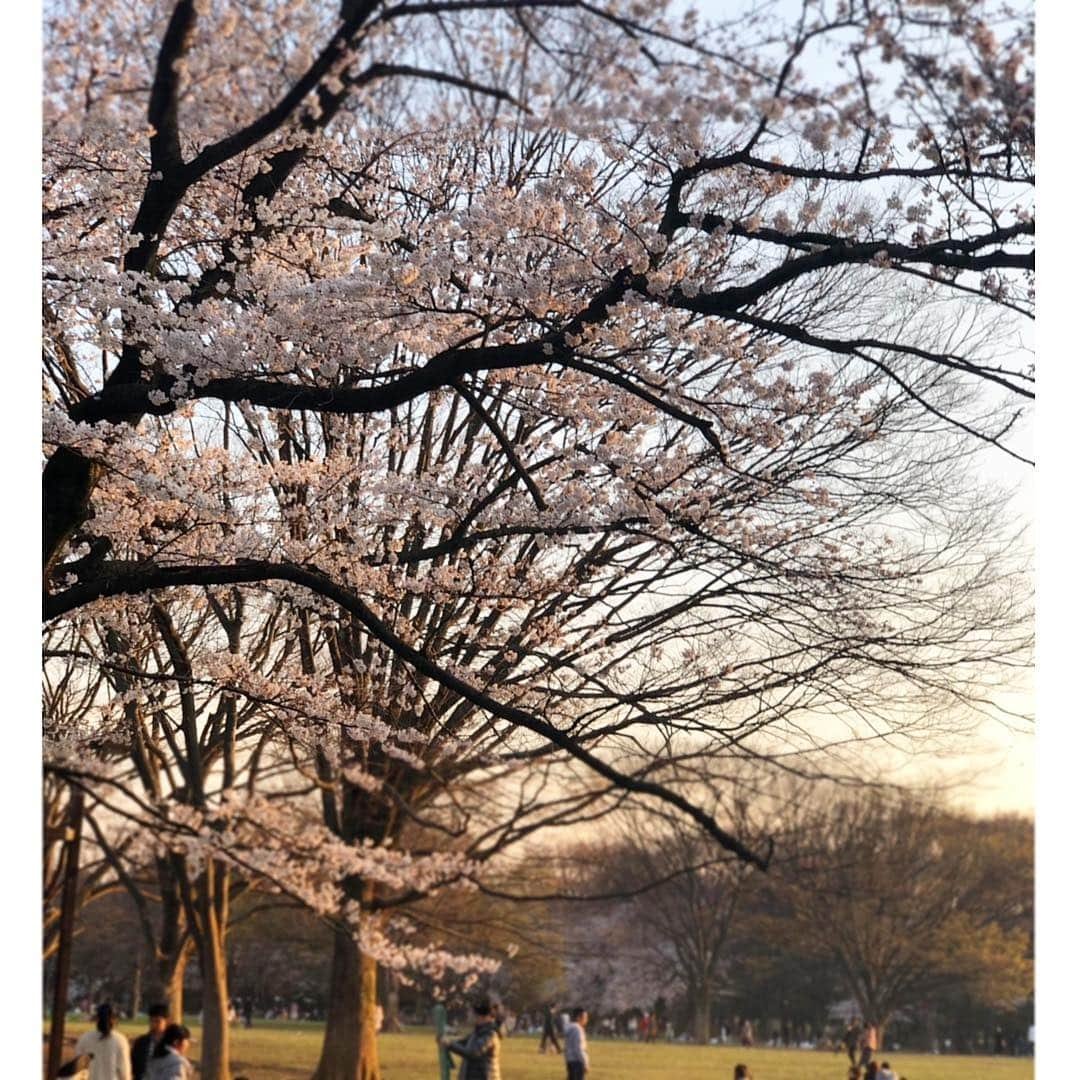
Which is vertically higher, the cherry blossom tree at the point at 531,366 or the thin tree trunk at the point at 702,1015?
the cherry blossom tree at the point at 531,366

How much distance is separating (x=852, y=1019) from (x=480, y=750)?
16286 mm

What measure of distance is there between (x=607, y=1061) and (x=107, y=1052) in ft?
39.0

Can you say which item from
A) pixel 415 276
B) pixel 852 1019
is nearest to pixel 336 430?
pixel 415 276

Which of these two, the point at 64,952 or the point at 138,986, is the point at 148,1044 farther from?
the point at 138,986

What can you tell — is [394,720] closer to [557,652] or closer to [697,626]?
[557,652]

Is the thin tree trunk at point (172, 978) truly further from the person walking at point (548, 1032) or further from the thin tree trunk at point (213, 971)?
the person walking at point (548, 1032)

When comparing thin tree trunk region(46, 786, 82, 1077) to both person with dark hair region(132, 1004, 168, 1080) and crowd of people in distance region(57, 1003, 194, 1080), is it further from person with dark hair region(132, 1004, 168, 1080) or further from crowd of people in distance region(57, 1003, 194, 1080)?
person with dark hair region(132, 1004, 168, 1080)

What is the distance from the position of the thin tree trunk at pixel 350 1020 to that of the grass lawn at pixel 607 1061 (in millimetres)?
1420

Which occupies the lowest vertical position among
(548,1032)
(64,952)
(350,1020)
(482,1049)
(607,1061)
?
(607,1061)

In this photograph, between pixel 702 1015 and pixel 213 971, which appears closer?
pixel 213 971

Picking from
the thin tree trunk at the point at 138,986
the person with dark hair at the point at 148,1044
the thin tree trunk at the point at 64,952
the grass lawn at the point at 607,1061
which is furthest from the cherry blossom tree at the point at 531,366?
the thin tree trunk at the point at 138,986

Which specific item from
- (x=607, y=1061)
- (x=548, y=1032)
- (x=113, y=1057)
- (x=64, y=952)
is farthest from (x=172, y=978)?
(x=607, y=1061)

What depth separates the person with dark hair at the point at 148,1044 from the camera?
6031mm

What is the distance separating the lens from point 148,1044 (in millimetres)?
6469
